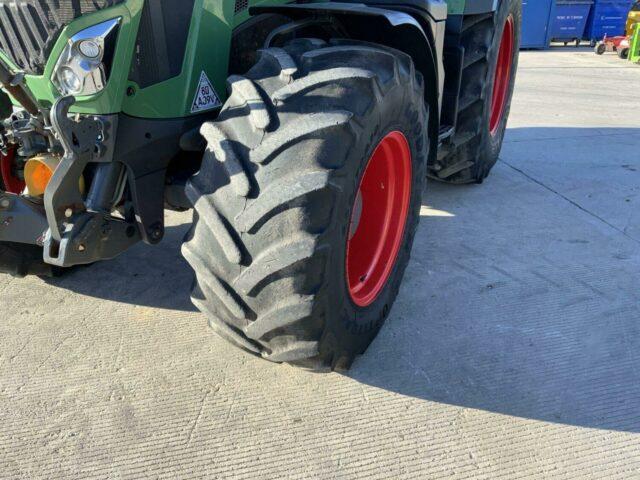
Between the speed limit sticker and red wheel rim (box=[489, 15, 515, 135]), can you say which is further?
red wheel rim (box=[489, 15, 515, 135])

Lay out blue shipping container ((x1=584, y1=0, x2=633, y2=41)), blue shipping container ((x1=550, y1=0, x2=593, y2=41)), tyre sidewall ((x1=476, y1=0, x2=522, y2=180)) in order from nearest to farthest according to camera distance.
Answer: tyre sidewall ((x1=476, y1=0, x2=522, y2=180))
blue shipping container ((x1=550, y1=0, x2=593, y2=41))
blue shipping container ((x1=584, y1=0, x2=633, y2=41))

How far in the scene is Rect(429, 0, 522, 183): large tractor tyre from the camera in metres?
3.87

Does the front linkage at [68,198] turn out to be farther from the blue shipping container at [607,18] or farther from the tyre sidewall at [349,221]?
the blue shipping container at [607,18]

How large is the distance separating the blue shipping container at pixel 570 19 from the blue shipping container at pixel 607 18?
0.22m

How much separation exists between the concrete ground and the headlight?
1.15 metres

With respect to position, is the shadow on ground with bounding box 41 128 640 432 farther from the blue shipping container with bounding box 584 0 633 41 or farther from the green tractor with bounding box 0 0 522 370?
the blue shipping container with bounding box 584 0 633 41

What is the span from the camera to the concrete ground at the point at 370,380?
6.64 ft

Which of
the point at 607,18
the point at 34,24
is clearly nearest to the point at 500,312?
the point at 34,24

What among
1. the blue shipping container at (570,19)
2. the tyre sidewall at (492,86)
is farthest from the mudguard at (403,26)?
the blue shipping container at (570,19)

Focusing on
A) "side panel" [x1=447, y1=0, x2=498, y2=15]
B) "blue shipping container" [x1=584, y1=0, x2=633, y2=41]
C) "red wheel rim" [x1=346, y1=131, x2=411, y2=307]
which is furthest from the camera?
"blue shipping container" [x1=584, y1=0, x2=633, y2=41]

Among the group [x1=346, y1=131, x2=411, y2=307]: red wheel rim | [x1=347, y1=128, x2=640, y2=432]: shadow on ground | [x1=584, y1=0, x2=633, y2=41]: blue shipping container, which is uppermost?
[x1=346, y1=131, x2=411, y2=307]: red wheel rim

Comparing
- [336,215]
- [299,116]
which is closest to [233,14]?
[299,116]

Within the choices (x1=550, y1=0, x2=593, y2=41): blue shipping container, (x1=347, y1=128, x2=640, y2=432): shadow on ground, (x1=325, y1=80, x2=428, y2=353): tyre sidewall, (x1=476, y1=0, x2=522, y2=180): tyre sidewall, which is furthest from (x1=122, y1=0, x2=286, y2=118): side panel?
(x1=550, y1=0, x2=593, y2=41): blue shipping container

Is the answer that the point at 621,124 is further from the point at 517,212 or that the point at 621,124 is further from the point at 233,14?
the point at 233,14
